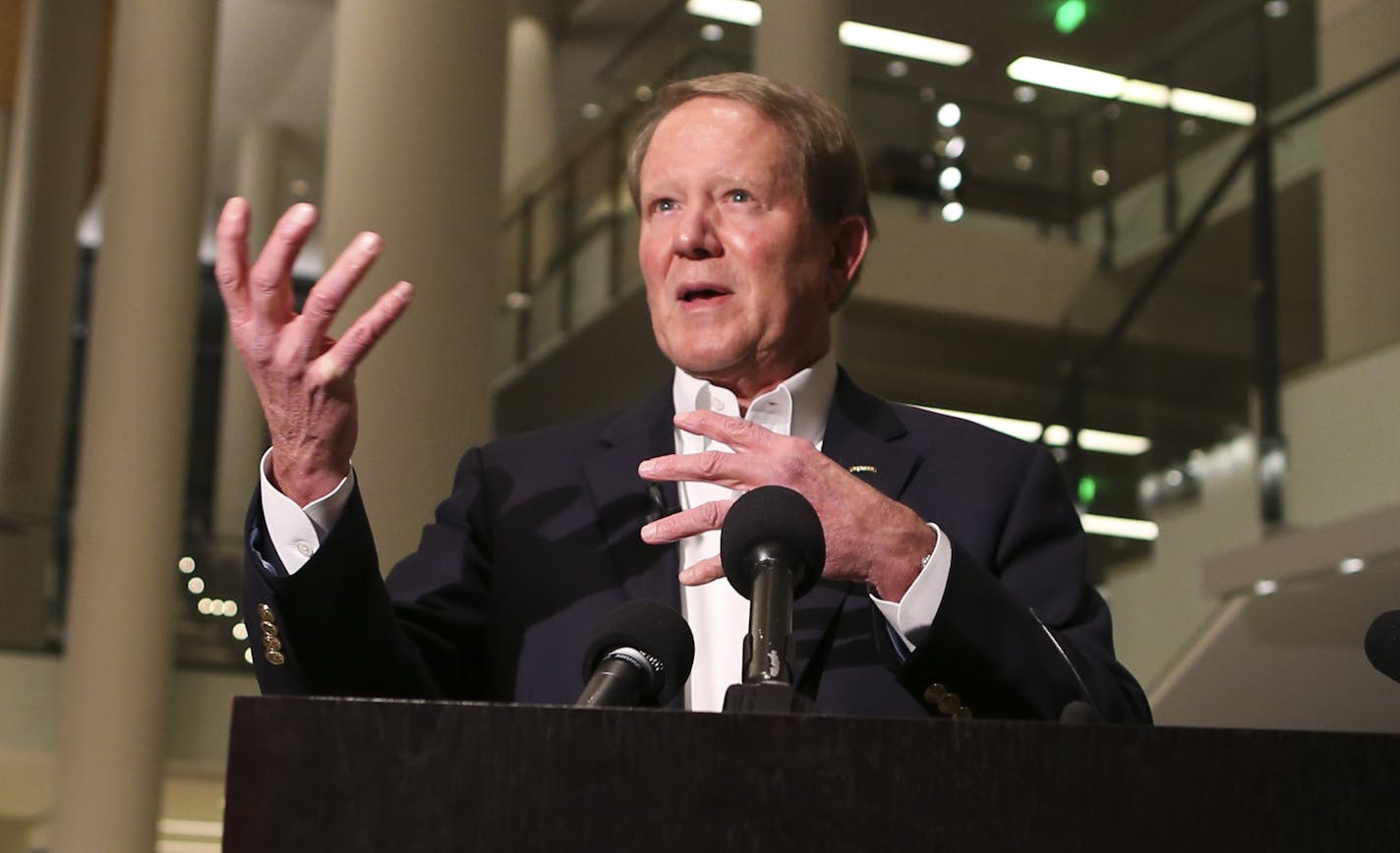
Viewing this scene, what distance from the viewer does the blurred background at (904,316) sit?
5773 millimetres

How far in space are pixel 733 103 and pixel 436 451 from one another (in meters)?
3.76

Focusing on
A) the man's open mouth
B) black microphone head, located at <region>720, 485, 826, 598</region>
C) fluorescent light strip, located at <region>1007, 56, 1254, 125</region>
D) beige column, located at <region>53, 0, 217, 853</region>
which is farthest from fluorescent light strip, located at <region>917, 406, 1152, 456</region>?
black microphone head, located at <region>720, 485, 826, 598</region>

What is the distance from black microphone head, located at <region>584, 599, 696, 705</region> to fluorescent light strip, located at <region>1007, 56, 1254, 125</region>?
6.41 m

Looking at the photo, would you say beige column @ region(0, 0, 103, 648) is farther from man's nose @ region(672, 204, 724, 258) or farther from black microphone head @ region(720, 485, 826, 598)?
black microphone head @ region(720, 485, 826, 598)

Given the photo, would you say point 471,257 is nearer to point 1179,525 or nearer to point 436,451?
point 436,451

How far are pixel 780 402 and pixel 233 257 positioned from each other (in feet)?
2.44

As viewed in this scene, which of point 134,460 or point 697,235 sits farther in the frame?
point 134,460

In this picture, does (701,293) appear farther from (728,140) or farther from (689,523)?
(689,523)

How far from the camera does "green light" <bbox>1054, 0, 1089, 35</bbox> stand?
13.2 m

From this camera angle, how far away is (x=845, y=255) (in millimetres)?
2336

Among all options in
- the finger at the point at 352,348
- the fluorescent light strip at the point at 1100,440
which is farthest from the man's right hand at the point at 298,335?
the fluorescent light strip at the point at 1100,440

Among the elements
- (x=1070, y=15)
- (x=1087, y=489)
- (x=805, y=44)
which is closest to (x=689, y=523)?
(x=805, y=44)

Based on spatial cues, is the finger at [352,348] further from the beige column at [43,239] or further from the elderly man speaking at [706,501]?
the beige column at [43,239]

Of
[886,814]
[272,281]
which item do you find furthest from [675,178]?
[886,814]
